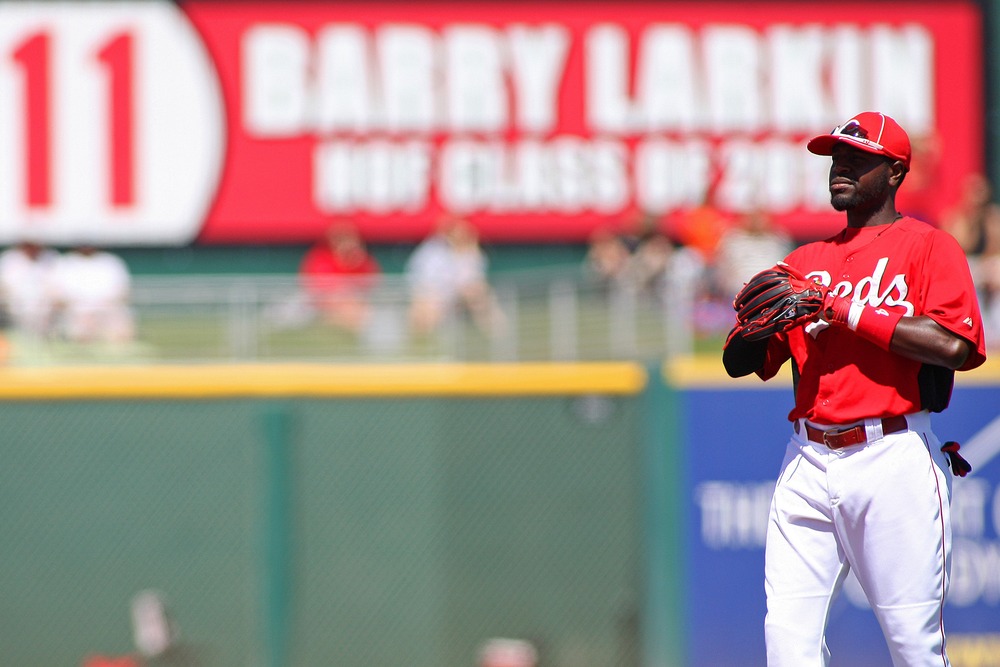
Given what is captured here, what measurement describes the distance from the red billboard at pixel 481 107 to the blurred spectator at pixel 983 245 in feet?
8.57

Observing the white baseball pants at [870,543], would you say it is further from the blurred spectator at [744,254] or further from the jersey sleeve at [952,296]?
the blurred spectator at [744,254]

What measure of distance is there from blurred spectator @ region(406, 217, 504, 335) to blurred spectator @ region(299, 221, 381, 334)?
0.96 feet

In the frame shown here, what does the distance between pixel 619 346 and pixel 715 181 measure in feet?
15.1

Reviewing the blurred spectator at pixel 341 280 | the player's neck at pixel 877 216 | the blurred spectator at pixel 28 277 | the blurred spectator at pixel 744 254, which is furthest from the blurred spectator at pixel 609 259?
the player's neck at pixel 877 216

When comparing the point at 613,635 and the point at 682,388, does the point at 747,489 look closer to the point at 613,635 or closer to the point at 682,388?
the point at 682,388

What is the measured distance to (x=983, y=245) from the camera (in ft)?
26.5

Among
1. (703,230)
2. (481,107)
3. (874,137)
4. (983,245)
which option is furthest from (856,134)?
(481,107)

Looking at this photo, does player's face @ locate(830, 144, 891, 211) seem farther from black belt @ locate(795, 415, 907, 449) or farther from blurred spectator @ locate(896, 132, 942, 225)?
blurred spectator @ locate(896, 132, 942, 225)

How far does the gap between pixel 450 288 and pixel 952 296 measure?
4.46 m

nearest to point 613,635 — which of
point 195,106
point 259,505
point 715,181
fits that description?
point 259,505

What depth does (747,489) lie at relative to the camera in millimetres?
6773

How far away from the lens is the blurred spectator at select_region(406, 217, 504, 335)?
7.23 metres

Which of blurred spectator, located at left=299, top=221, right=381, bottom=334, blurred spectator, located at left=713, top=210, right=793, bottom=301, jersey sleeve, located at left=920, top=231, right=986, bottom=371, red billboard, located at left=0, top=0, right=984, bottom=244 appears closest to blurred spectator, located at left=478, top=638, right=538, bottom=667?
blurred spectator, located at left=299, top=221, right=381, bottom=334

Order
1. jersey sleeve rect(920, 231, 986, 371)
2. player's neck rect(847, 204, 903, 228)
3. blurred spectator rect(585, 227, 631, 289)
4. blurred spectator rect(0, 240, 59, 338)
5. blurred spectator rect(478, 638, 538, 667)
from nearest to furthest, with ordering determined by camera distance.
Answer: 1. jersey sleeve rect(920, 231, 986, 371)
2. player's neck rect(847, 204, 903, 228)
3. blurred spectator rect(478, 638, 538, 667)
4. blurred spectator rect(0, 240, 59, 338)
5. blurred spectator rect(585, 227, 631, 289)
